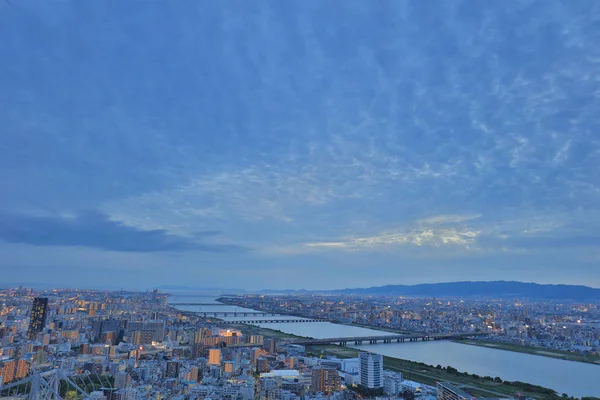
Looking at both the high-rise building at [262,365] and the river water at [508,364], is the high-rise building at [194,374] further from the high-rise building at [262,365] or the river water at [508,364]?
the river water at [508,364]

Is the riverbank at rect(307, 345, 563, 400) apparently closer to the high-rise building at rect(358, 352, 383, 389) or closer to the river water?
the river water

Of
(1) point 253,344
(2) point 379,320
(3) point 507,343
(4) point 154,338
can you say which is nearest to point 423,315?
(2) point 379,320

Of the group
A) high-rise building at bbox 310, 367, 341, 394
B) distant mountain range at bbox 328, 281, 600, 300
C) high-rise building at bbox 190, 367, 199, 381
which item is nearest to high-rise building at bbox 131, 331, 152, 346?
high-rise building at bbox 190, 367, 199, 381

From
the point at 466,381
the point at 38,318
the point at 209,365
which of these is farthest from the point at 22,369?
the point at 466,381

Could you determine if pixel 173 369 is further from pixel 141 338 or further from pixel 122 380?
pixel 141 338

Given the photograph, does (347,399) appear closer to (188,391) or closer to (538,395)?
(188,391)

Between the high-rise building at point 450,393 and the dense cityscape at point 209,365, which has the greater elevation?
the high-rise building at point 450,393

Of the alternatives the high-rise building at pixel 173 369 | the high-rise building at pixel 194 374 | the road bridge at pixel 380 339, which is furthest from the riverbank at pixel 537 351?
the high-rise building at pixel 173 369
